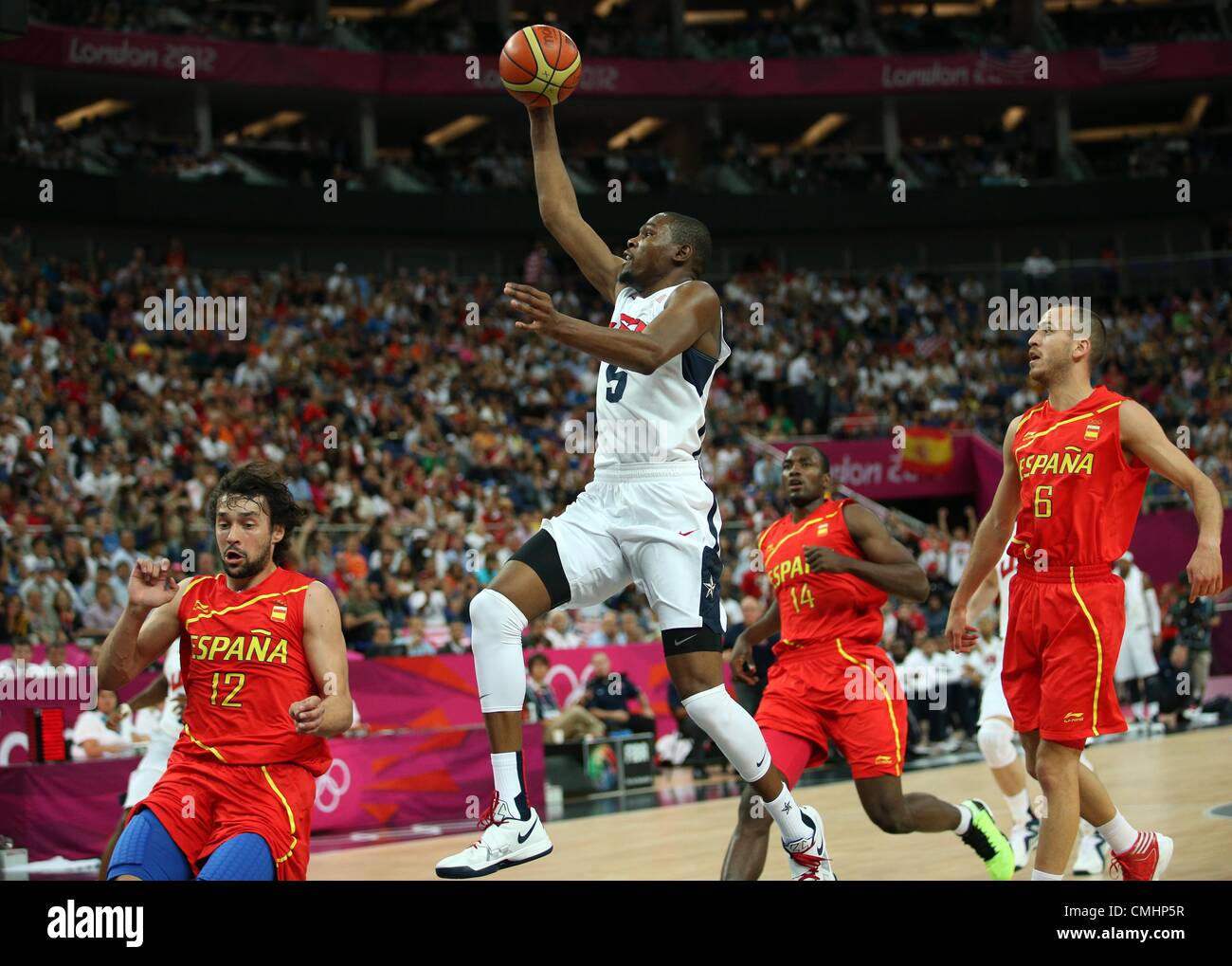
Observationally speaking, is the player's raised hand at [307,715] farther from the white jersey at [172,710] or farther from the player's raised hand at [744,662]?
the white jersey at [172,710]

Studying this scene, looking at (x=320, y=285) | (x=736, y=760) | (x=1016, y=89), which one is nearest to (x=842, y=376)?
(x=320, y=285)

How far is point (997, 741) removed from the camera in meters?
8.78

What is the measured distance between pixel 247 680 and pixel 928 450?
2216cm

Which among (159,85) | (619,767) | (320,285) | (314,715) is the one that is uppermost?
(159,85)

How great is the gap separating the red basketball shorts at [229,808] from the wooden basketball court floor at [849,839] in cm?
264

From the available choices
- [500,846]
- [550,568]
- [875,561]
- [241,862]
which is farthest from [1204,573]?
[241,862]

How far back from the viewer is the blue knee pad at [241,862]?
15.8 feet

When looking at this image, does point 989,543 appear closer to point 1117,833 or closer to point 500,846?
point 1117,833

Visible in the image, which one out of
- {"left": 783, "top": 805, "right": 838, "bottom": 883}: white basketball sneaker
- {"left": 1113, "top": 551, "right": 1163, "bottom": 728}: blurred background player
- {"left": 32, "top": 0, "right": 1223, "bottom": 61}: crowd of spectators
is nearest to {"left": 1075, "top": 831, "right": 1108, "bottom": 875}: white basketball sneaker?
{"left": 783, "top": 805, "right": 838, "bottom": 883}: white basketball sneaker

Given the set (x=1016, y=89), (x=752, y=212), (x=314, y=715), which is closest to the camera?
(x=314, y=715)

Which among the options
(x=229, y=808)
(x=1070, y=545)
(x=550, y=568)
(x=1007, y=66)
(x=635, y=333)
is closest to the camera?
(x=229, y=808)

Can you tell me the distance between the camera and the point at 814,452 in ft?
26.2

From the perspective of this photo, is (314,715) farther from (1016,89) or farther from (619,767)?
(1016,89)

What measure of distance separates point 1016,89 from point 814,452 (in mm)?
29997
